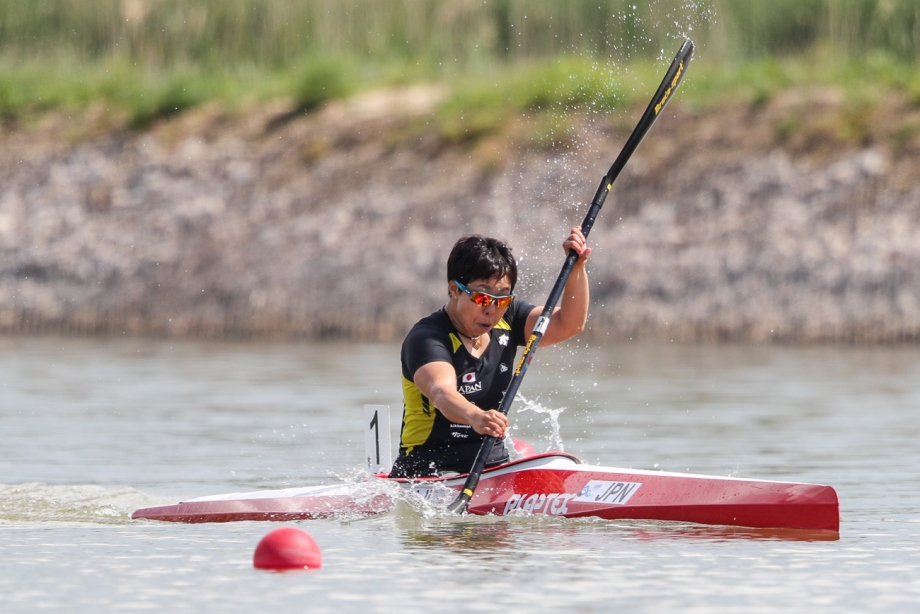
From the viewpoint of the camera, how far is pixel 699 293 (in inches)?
711

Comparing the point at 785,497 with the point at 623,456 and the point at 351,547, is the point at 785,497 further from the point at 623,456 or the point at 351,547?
the point at 623,456

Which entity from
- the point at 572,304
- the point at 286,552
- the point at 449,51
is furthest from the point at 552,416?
the point at 449,51

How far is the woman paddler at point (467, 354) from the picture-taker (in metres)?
7.74

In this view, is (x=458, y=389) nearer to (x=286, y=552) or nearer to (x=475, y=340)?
(x=475, y=340)

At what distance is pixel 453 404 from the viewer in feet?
25.0

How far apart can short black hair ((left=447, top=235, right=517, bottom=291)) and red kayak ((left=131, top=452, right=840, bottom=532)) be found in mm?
908

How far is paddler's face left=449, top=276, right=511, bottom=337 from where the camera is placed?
7.84m

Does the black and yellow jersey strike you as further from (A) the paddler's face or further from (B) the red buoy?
(B) the red buoy

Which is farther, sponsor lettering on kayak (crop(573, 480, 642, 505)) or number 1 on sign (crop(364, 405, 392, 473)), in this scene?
number 1 on sign (crop(364, 405, 392, 473))

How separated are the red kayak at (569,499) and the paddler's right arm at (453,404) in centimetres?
37

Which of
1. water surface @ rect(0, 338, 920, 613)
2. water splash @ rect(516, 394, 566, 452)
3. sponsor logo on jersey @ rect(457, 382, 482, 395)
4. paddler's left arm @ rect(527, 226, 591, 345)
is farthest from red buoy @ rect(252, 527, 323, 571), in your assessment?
water splash @ rect(516, 394, 566, 452)

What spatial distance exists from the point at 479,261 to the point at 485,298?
6.8 inches

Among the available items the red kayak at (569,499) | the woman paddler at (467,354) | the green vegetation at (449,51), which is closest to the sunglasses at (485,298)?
the woman paddler at (467,354)

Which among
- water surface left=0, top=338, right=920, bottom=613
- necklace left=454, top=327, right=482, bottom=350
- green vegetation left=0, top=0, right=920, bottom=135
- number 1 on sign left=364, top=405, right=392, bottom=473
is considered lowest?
water surface left=0, top=338, right=920, bottom=613
